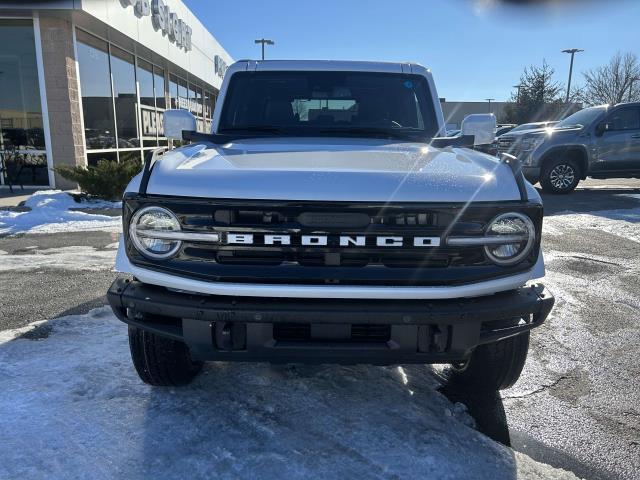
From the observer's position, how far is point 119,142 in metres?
13.8

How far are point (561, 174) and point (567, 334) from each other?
8.74 metres

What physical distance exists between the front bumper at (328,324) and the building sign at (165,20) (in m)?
12.4

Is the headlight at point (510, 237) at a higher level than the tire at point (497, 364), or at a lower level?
higher

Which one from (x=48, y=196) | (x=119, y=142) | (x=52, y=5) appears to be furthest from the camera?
(x=119, y=142)

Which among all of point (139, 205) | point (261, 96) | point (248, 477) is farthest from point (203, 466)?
point (261, 96)

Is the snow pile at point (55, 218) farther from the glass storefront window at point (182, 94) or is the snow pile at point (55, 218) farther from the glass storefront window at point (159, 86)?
the glass storefront window at point (182, 94)

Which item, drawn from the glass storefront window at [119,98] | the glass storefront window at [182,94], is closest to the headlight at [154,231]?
the glass storefront window at [119,98]

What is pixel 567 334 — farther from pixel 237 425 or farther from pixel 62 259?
pixel 62 259

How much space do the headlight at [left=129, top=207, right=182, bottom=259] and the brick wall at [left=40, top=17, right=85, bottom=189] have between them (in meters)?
9.92

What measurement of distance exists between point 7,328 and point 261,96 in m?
2.50

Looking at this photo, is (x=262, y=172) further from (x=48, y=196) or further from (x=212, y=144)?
(x=48, y=196)

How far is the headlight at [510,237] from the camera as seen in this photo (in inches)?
85.4

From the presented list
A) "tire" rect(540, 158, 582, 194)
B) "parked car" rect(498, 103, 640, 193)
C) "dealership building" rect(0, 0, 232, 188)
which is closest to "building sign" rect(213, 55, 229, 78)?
"dealership building" rect(0, 0, 232, 188)

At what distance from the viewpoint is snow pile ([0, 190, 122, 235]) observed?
7.33 m
